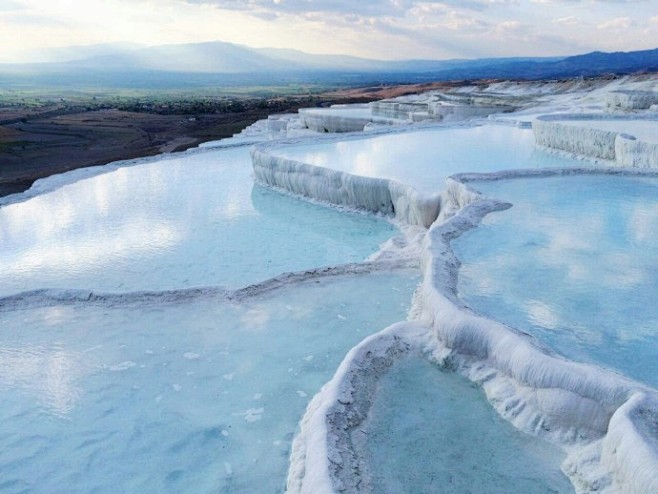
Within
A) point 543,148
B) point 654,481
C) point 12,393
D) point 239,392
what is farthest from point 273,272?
point 543,148

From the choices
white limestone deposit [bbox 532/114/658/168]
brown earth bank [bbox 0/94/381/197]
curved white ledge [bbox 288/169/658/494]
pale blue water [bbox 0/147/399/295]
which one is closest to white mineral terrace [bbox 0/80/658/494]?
curved white ledge [bbox 288/169/658/494]

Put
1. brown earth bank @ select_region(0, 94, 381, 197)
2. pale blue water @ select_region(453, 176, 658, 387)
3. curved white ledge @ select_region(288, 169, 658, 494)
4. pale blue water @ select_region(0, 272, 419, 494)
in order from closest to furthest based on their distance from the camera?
curved white ledge @ select_region(288, 169, 658, 494) < pale blue water @ select_region(0, 272, 419, 494) < pale blue water @ select_region(453, 176, 658, 387) < brown earth bank @ select_region(0, 94, 381, 197)

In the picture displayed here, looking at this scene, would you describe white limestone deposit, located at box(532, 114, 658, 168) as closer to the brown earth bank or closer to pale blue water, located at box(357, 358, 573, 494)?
pale blue water, located at box(357, 358, 573, 494)

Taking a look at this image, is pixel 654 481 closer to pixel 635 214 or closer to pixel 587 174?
pixel 635 214

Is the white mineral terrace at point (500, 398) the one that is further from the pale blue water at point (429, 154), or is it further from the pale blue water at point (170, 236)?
the pale blue water at point (429, 154)

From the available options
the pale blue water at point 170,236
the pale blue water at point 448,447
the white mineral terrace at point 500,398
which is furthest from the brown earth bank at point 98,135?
the pale blue water at point 448,447

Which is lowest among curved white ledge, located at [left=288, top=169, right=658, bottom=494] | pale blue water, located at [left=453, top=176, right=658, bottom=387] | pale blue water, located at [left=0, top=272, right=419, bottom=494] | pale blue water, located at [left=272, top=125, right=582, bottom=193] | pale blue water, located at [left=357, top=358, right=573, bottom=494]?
pale blue water, located at [left=0, top=272, right=419, bottom=494]
